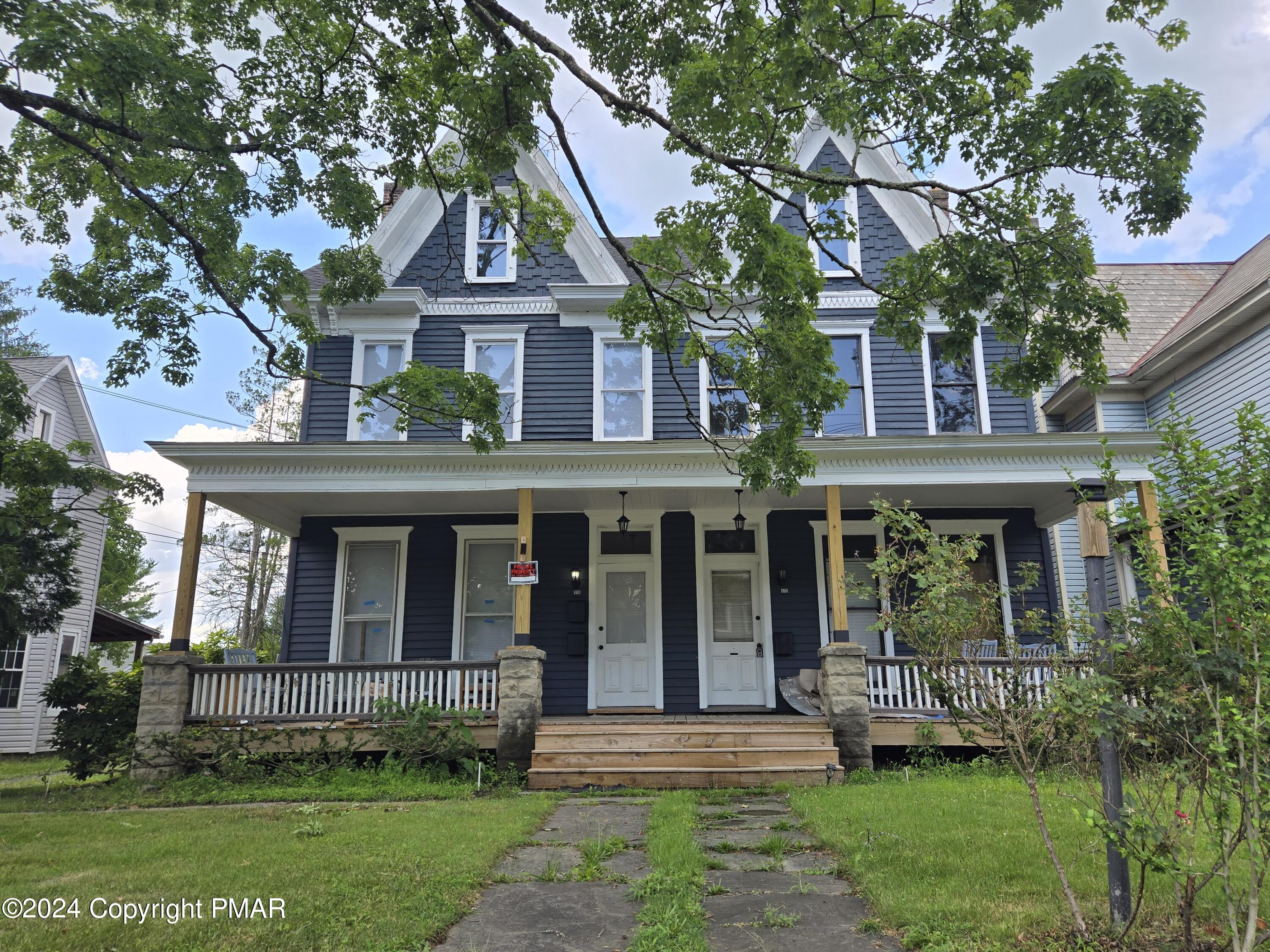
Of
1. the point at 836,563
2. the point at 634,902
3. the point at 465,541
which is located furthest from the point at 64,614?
the point at 634,902

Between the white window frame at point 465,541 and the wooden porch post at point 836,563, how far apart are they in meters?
4.61

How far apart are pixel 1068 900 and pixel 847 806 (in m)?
3.27

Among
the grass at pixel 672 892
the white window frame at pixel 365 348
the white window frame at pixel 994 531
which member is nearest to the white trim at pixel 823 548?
the white window frame at pixel 994 531

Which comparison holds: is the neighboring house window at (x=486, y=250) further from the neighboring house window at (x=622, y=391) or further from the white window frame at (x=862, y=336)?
the white window frame at (x=862, y=336)

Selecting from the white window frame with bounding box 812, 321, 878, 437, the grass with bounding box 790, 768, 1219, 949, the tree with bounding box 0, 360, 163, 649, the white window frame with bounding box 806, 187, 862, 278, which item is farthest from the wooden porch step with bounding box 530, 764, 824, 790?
the white window frame with bounding box 806, 187, 862, 278

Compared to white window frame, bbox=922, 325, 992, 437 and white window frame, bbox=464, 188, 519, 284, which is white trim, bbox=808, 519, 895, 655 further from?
white window frame, bbox=464, 188, 519, 284

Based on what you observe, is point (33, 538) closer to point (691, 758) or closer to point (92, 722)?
point (92, 722)

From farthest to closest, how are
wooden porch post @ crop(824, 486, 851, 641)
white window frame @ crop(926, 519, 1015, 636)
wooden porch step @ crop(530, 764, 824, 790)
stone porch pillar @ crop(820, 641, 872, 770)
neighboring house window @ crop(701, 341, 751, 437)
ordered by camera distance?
neighboring house window @ crop(701, 341, 751, 437) < white window frame @ crop(926, 519, 1015, 636) < wooden porch post @ crop(824, 486, 851, 641) < stone porch pillar @ crop(820, 641, 872, 770) < wooden porch step @ crop(530, 764, 824, 790)

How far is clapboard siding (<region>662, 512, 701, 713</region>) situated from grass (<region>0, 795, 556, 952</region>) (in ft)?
14.4

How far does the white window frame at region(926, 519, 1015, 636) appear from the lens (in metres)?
12.1

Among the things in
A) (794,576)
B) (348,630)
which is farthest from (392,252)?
(794,576)

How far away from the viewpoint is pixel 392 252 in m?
13.2

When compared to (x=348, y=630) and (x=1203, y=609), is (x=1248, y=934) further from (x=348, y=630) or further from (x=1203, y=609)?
(x=348, y=630)

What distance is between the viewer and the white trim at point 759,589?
11.8 m
